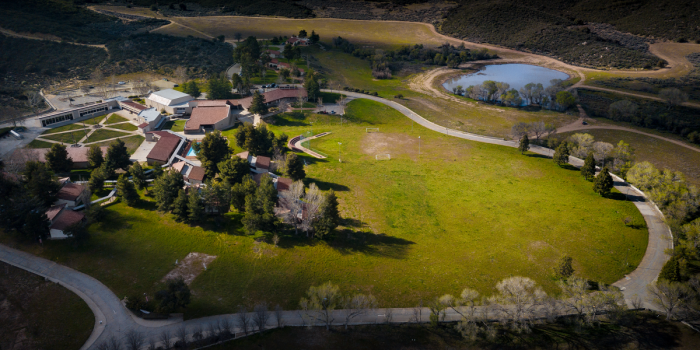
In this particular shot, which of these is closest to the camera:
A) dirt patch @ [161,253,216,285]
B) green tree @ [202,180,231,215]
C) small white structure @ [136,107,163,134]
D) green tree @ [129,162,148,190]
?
dirt patch @ [161,253,216,285]

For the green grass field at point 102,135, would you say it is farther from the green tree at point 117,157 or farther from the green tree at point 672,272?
the green tree at point 672,272

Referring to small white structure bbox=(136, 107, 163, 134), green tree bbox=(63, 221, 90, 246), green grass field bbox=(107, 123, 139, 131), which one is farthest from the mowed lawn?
green grass field bbox=(107, 123, 139, 131)

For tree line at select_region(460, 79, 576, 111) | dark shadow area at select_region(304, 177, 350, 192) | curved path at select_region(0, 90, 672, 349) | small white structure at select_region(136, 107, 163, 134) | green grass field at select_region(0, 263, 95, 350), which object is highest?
tree line at select_region(460, 79, 576, 111)

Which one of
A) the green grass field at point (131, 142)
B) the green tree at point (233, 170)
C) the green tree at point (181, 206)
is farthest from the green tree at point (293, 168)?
the green grass field at point (131, 142)

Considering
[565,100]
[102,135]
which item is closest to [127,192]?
[102,135]

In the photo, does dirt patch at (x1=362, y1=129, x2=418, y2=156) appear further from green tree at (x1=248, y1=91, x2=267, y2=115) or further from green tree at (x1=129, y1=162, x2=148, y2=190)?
green tree at (x1=129, y1=162, x2=148, y2=190)

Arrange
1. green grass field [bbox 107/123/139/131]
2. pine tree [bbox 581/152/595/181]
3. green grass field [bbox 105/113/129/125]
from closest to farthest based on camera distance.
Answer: pine tree [bbox 581/152/595/181] < green grass field [bbox 107/123/139/131] < green grass field [bbox 105/113/129/125]

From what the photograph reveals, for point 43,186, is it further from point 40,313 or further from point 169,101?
point 169,101
